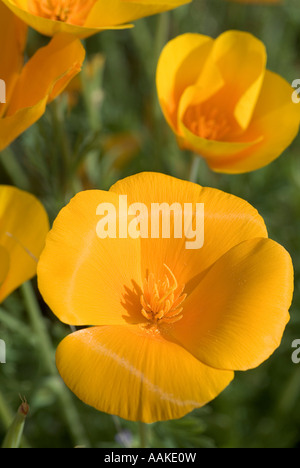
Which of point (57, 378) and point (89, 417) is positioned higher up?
point (57, 378)

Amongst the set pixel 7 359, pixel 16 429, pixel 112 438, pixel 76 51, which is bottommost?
pixel 112 438

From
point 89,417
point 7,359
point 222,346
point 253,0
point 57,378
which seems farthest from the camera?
point 253,0

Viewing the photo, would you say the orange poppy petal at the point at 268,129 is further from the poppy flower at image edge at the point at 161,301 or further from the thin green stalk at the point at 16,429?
the thin green stalk at the point at 16,429

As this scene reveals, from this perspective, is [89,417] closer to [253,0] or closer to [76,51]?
[76,51]

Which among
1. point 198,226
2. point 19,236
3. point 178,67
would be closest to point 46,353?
point 19,236

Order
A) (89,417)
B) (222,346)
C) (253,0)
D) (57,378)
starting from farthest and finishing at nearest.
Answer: (253,0), (89,417), (57,378), (222,346)

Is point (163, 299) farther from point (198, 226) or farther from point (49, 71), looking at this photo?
point (49, 71)

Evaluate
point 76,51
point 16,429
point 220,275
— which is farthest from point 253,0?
point 16,429

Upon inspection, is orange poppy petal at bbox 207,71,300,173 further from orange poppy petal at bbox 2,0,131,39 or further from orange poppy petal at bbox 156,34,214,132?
orange poppy petal at bbox 2,0,131,39
